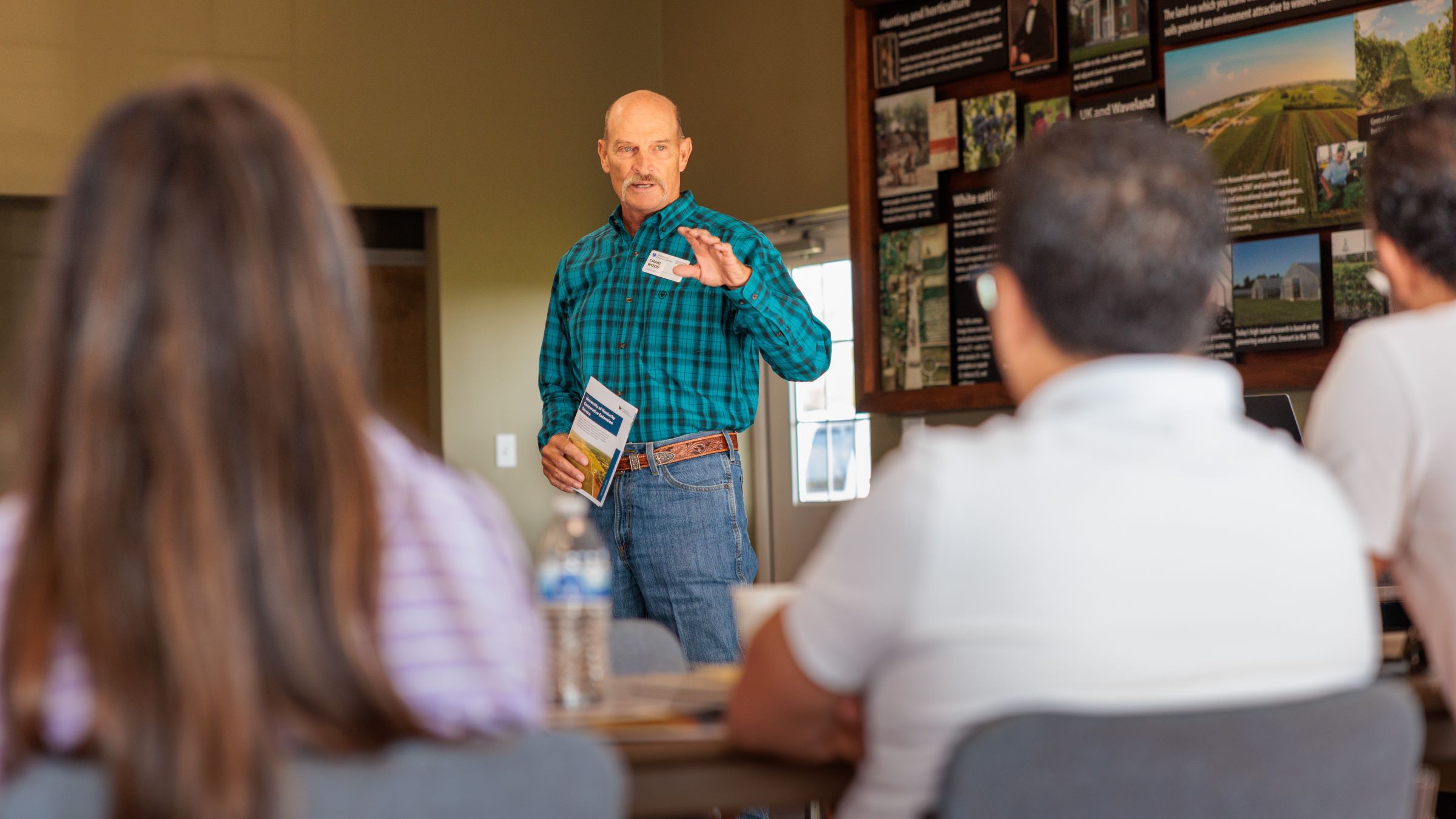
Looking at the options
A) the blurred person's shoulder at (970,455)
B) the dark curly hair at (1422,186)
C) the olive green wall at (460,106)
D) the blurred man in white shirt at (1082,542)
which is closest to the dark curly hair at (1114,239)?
the blurred man in white shirt at (1082,542)

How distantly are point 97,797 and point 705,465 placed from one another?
2.12 meters

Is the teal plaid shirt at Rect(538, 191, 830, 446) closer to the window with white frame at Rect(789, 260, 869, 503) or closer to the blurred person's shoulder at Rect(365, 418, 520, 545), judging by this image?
the blurred person's shoulder at Rect(365, 418, 520, 545)

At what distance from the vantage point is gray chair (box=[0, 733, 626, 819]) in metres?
0.93

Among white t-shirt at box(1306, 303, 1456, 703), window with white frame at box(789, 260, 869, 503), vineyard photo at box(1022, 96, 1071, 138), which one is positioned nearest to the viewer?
white t-shirt at box(1306, 303, 1456, 703)

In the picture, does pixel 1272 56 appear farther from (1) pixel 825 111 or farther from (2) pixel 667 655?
(2) pixel 667 655

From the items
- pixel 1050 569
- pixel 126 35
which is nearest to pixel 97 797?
pixel 1050 569

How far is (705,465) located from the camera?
9.93 ft

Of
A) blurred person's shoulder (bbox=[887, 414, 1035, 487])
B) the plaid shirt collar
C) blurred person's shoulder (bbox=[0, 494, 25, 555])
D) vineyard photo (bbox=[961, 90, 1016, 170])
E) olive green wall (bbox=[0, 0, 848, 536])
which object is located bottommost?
blurred person's shoulder (bbox=[0, 494, 25, 555])

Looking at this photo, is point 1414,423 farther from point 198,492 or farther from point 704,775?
point 198,492

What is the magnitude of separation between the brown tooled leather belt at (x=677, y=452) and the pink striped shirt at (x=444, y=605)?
1878 mm

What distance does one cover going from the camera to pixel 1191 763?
107 cm

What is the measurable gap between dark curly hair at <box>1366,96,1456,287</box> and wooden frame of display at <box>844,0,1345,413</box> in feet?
7.74

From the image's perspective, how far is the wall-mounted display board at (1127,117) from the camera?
329 centimetres

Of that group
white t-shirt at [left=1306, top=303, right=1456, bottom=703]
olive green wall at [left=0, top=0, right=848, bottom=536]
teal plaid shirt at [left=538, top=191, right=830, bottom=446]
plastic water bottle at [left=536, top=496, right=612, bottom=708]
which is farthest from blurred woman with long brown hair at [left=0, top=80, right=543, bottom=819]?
olive green wall at [left=0, top=0, right=848, bottom=536]
